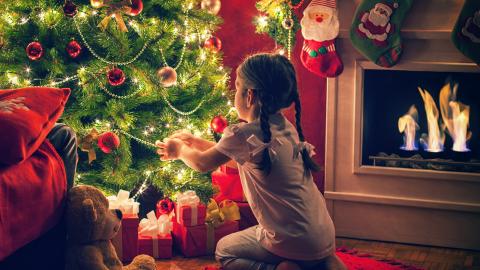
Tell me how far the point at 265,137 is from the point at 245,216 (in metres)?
1.03

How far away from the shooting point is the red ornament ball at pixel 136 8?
329 centimetres

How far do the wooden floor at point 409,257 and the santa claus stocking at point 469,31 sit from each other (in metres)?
0.92

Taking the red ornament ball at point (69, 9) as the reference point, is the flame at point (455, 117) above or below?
below

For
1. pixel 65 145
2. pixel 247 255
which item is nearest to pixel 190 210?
pixel 247 255

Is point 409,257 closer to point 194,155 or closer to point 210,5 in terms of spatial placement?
point 194,155

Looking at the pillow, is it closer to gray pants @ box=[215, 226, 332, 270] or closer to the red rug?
gray pants @ box=[215, 226, 332, 270]

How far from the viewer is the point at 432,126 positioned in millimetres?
3869

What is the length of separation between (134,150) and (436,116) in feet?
4.98

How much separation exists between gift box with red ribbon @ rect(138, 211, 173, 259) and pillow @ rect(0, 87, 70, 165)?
1055 millimetres

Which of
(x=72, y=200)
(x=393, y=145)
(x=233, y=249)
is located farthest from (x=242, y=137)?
(x=393, y=145)

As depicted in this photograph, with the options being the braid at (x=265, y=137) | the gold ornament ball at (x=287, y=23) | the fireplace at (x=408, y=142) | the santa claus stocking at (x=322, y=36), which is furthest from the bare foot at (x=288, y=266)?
the gold ornament ball at (x=287, y=23)

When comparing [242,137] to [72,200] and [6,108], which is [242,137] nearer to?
[72,200]

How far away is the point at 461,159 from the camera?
3.81m

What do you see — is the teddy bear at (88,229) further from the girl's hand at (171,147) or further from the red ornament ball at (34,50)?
the red ornament ball at (34,50)
